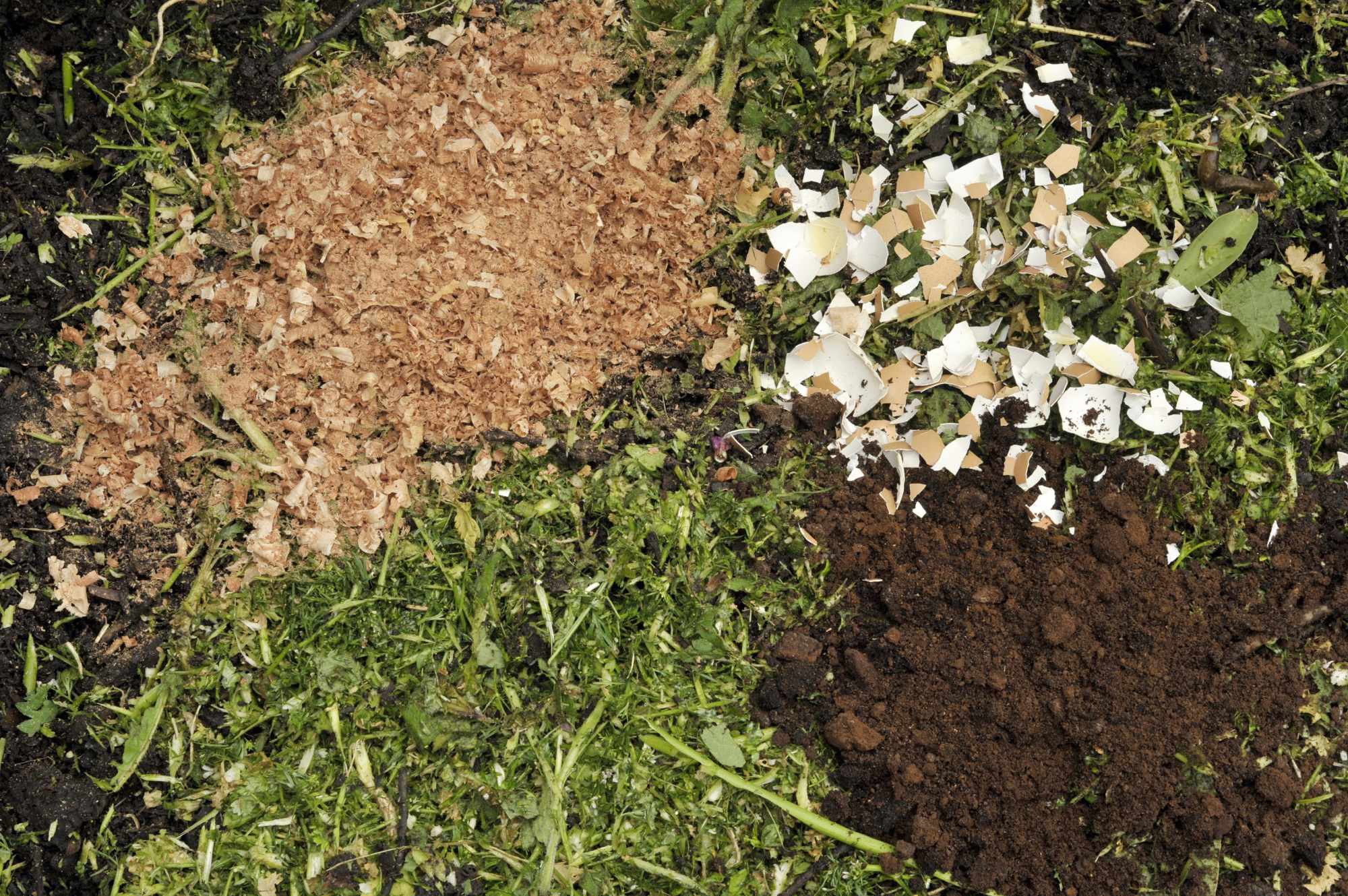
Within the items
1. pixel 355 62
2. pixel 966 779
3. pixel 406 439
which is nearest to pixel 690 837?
pixel 966 779

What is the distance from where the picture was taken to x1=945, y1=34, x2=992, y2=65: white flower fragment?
2418 millimetres

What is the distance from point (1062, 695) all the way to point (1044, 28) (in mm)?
1728

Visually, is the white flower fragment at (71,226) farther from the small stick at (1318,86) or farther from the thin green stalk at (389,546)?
the small stick at (1318,86)

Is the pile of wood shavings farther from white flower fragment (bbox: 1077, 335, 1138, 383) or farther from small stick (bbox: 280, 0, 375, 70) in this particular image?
white flower fragment (bbox: 1077, 335, 1138, 383)

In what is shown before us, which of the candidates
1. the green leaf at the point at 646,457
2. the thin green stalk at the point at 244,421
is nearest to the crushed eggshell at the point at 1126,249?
the green leaf at the point at 646,457

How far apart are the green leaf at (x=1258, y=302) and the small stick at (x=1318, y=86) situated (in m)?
0.50

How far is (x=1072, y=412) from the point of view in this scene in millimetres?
2275

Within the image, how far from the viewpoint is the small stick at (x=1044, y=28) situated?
2443 millimetres

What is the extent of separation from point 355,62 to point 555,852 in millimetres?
2030

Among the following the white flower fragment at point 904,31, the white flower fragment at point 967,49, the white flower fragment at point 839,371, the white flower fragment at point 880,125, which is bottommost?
the white flower fragment at point 839,371

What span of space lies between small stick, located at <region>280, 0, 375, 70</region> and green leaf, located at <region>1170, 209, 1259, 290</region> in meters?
2.21

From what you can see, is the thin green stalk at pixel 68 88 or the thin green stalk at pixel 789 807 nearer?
the thin green stalk at pixel 789 807

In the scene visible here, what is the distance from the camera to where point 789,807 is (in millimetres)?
2111

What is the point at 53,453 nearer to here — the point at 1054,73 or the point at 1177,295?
the point at 1054,73
